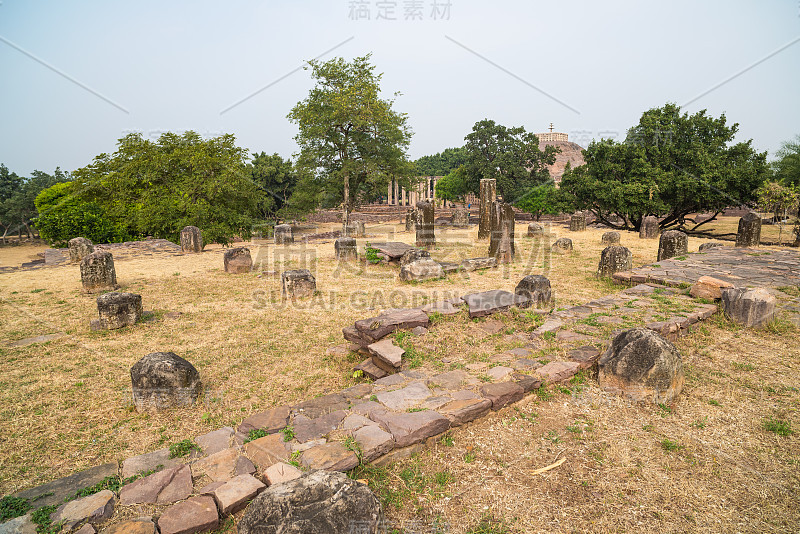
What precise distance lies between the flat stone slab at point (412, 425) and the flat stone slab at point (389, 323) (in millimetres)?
2094

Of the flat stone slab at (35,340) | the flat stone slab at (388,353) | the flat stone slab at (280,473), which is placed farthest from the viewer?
the flat stone slab at (35,340)

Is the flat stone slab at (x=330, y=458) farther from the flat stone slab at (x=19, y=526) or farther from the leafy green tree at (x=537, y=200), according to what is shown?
the leafy green tree at (x=537, y=200)

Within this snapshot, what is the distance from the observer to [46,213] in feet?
59.4

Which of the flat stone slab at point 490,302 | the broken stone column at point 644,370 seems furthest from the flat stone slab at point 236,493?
the flat stone slab at point 490,302

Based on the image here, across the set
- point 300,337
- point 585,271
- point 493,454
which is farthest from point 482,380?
point 585,271

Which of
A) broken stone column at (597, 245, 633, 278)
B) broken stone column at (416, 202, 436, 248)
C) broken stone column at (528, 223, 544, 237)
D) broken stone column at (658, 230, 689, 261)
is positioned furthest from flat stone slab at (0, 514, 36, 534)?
broken stone column at (528, 223, 544, 237)

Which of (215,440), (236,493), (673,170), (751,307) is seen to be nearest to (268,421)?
(215,440)

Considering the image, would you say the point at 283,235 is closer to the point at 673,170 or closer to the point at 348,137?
the point at 348,137

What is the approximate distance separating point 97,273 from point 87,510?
9079 mm

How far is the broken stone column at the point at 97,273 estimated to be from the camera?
987 cm

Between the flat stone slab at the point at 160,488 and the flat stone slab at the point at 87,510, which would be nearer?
the flat stone slab at the point at 87,510

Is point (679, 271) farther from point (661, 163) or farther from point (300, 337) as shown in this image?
point (661, 163)

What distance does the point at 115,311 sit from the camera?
723cm

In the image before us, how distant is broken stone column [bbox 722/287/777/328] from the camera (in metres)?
5.89
